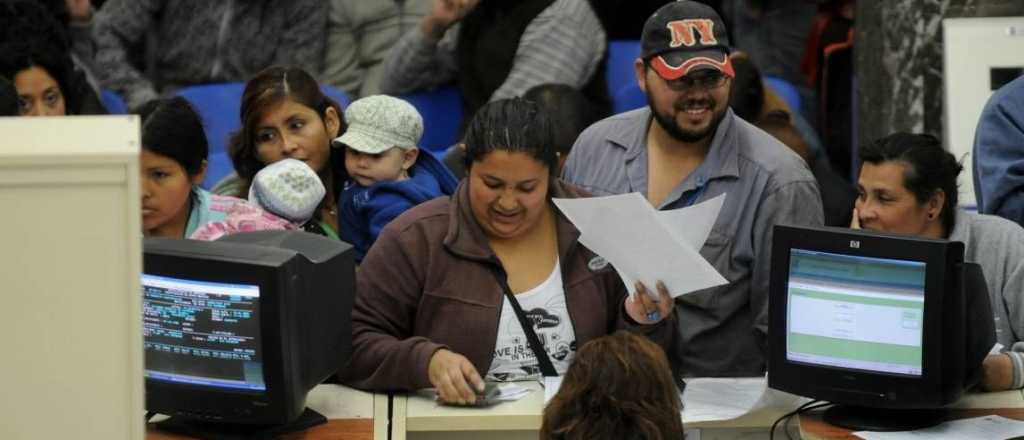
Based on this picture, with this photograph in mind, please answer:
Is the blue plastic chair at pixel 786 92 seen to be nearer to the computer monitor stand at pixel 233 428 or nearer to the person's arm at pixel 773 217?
the person's arm at pixel 773 217

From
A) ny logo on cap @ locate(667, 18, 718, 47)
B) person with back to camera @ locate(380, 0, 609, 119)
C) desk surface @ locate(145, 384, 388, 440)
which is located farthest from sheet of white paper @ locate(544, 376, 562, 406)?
person with back to camera @ locate(380, 0, 609, 119)

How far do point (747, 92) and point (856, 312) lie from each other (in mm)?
2269

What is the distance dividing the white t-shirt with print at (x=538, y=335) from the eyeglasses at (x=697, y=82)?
2.32 feet

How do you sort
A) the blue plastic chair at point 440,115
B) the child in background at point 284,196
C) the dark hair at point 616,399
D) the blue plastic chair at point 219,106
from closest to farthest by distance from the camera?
the dark hair at point 616,399 → the child in background at point 284,196 → the blue plastic chair at point 219,106 → the blue plastic chair at point 440,115

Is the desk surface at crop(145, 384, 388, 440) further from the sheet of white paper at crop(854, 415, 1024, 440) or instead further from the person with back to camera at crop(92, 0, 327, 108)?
the person with back to camera at crop(92, 0, 327, 108)

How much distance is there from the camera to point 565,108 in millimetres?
5855

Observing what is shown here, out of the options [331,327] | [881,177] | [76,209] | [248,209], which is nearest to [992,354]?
[881,177]

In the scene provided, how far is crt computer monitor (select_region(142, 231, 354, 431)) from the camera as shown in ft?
12.4

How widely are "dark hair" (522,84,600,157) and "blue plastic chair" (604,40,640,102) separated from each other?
80 cm

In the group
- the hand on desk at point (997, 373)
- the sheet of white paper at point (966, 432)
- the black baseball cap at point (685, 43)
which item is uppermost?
the black baseball cap at point (685, 43)

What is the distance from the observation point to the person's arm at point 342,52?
693 centimetres

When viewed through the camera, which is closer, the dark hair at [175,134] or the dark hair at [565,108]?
the dark hair at [175,134]

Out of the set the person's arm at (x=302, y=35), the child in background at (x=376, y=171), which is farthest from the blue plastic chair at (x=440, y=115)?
the child in background at (x=376, y=171)

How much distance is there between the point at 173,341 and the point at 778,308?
145 cm
